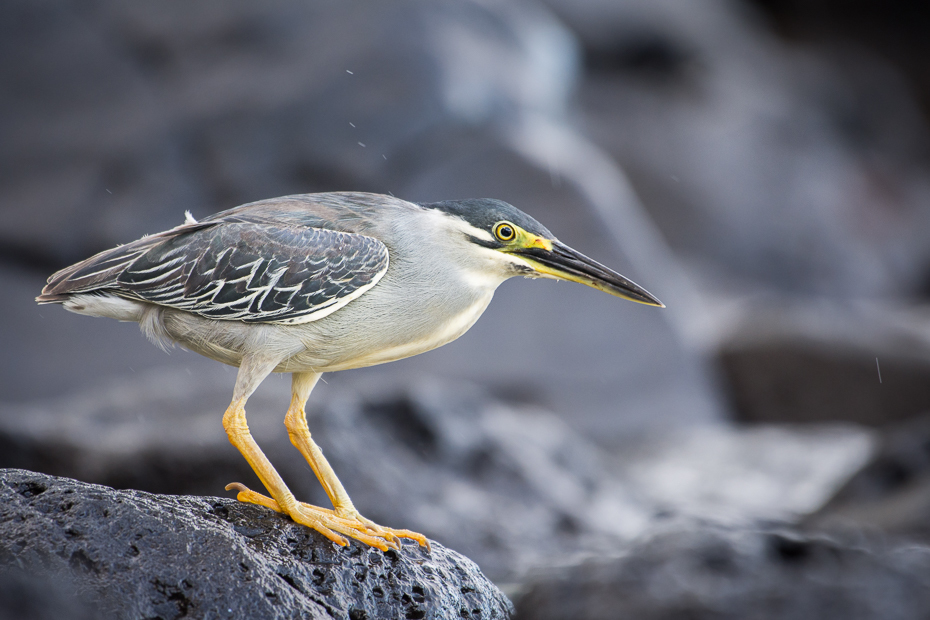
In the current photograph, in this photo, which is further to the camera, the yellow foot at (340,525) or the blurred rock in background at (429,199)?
the blurred rock in background at (429,199)

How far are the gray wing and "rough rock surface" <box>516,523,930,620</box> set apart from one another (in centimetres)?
220

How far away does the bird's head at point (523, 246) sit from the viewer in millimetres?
3615

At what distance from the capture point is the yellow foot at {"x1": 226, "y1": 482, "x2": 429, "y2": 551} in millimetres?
3605

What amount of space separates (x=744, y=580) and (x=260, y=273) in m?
2.79

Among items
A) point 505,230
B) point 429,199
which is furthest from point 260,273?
point 429,199

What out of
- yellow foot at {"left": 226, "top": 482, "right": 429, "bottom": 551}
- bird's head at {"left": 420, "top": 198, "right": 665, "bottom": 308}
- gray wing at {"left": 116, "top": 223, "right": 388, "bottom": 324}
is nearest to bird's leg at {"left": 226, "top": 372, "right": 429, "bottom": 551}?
yellow foot at {"left": 226, "top": 482, "right": 429, "bottom": 551}

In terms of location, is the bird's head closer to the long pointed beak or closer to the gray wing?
the long pointed beak

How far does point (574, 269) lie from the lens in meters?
3.64

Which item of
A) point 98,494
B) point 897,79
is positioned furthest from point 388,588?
point 897,79

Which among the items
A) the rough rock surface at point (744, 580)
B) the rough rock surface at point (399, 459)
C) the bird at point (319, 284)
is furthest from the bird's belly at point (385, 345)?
the rough rock surface at point (399, 459)

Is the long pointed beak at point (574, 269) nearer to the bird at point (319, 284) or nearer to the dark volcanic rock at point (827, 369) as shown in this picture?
the bird at point (319, 284)

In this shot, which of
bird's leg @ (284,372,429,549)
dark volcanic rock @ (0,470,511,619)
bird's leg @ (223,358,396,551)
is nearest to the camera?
dark volcanic rock @ (0,470,511,619)

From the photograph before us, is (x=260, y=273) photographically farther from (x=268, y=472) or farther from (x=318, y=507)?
(x=318, y=507)

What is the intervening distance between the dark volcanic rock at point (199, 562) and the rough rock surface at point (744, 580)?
1048 millimetres
